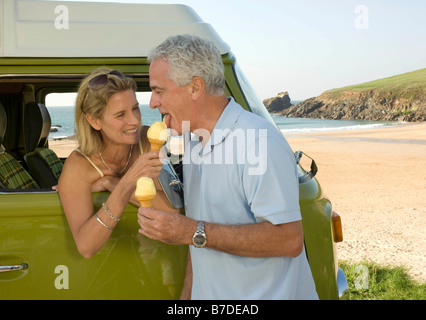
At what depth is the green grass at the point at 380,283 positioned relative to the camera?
4.64 m

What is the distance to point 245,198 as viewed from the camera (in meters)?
1.91

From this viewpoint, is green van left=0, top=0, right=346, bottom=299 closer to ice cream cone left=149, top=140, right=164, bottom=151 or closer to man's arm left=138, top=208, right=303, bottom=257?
ice cream cone left=149, top=140, right=164, bottom=151

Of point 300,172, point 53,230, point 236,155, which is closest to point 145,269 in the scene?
point 53,230

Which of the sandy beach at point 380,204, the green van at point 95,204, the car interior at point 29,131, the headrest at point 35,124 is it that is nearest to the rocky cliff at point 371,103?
the sandy beach at point 380,204

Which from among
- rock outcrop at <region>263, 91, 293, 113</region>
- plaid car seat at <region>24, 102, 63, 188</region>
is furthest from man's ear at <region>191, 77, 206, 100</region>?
rock outcrop at <region>263, 91, 293, 113</region>

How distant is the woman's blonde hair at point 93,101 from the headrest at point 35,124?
157 centimetres

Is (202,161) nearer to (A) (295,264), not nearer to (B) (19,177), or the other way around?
(A) (295,264)

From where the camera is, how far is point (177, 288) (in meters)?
2.40

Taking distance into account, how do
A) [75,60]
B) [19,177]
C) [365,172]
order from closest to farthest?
[75,60] < [19,177] < [365,172]

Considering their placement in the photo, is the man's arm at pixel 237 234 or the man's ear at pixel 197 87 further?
the man's ear at pixel 197 87

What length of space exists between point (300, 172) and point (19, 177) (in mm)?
1781

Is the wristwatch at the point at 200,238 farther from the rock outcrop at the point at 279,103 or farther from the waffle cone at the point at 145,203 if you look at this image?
the rock outcrop at the point at 279,103

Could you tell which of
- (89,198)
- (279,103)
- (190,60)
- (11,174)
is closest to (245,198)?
(190,60)

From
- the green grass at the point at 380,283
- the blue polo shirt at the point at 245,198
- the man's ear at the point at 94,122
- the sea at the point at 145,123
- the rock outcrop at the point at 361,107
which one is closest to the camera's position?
the blue polo shirt at the point at 245,198
